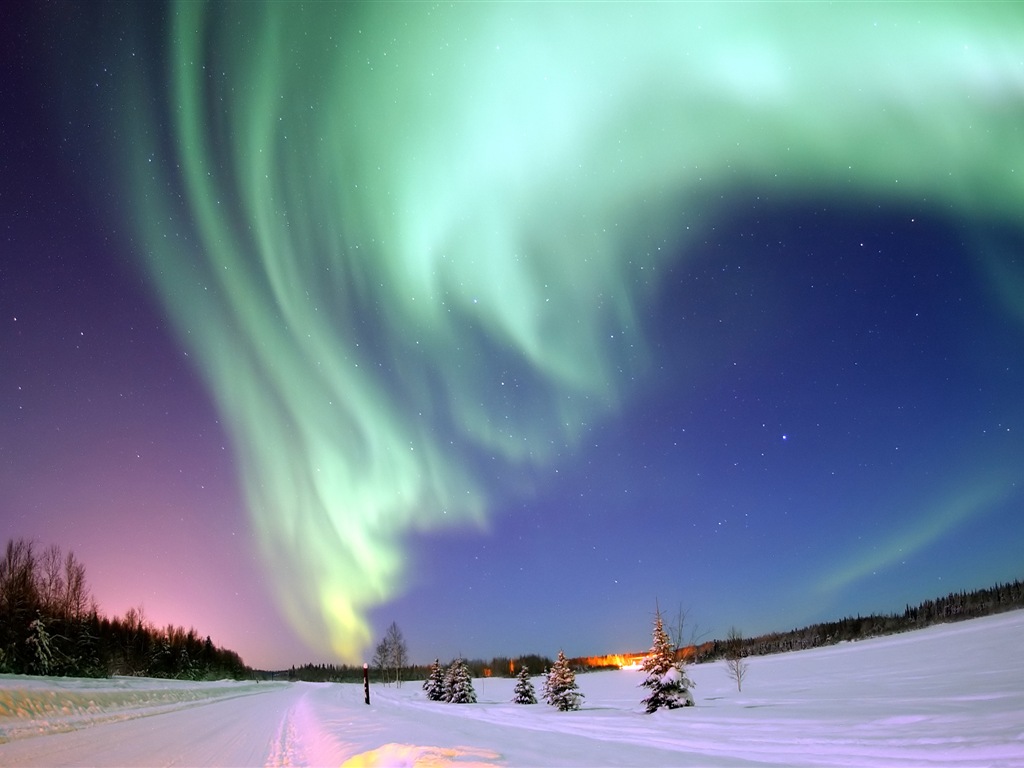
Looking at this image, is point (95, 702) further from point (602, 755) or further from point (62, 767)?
point (602, 755)

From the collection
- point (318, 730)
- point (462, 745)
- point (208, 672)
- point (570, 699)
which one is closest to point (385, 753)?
point (462, 745)

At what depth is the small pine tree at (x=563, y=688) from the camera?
101 feet

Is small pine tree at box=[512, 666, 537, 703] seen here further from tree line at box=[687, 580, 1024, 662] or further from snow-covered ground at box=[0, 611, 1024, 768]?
tree line at box=[687, 580, 1024, 662]

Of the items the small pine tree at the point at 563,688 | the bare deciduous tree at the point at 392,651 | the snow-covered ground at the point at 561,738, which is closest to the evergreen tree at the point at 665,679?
the snow-covered ground at the point at 561,738

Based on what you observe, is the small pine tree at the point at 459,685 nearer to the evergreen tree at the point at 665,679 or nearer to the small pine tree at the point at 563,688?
the small pine tree at the point at 563,688

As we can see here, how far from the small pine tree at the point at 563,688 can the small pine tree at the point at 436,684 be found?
16965mm

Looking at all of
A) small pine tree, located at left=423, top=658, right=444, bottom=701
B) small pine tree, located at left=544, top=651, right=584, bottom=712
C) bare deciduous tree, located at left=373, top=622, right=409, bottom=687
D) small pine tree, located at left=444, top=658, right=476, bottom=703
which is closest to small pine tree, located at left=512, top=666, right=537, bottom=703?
small pine tree, located at left=444, top=658, right=476, bottom=703

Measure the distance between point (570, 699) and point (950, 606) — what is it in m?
162

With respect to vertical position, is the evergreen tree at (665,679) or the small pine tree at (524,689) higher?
the evergreen tree at (665,679)

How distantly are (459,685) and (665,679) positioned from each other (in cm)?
2047

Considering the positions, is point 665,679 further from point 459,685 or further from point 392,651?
point 392,651

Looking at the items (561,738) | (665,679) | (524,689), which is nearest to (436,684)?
(524,689)

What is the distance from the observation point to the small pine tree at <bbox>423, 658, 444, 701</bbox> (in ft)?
153

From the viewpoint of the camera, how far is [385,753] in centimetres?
1104
